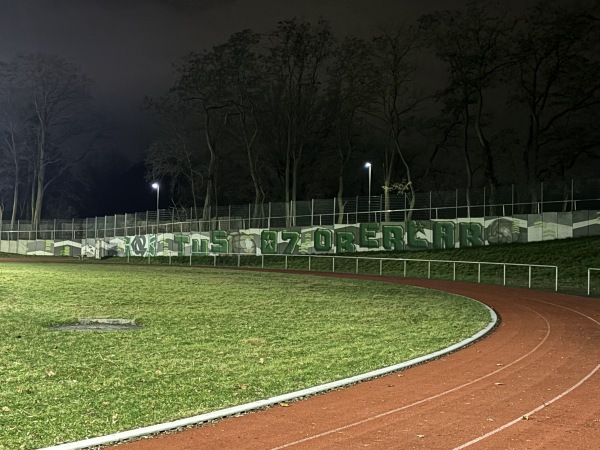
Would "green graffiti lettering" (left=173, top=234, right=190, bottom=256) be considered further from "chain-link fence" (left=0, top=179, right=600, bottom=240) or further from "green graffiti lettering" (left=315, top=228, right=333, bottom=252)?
"green graffiti lettering" (left=315, top=228, right=333, bottom=252)

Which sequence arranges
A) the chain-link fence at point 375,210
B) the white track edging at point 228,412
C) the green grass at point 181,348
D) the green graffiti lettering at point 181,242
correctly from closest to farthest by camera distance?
the white track edging at point 228,412 → the green grass at point 181,348 → the chain-link fence at point 375,210 → the green graffiti lettering at point 181,242

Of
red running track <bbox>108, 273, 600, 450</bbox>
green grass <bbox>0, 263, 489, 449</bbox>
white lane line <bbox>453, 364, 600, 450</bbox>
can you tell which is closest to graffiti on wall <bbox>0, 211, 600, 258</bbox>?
green grass <bbox>0, 263, 489, 449</bbox>

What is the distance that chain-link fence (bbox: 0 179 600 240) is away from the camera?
124 feet

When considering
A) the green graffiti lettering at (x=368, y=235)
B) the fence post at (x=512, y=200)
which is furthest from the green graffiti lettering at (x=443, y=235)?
the green graffiti lettering at (x=368, y=235)

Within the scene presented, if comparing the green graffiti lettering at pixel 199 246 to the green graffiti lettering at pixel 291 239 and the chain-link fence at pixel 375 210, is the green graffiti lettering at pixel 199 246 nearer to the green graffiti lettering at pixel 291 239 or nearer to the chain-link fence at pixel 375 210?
the chain-link fence at pixel 375 210

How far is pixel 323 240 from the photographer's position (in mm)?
44312

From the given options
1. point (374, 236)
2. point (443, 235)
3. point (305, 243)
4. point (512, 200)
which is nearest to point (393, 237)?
point (374, 236)

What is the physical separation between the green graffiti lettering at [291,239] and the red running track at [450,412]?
34.7m

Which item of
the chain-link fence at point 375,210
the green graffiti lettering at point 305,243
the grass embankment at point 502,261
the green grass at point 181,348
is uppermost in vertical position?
the chain-link fence at point 375,210

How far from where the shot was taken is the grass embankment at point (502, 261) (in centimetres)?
2866

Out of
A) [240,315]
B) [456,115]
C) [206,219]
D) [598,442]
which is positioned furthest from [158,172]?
[598,442]

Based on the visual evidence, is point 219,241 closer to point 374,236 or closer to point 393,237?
point 374,236

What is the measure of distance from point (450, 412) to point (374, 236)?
35.7m

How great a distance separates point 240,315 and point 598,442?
10.0m
